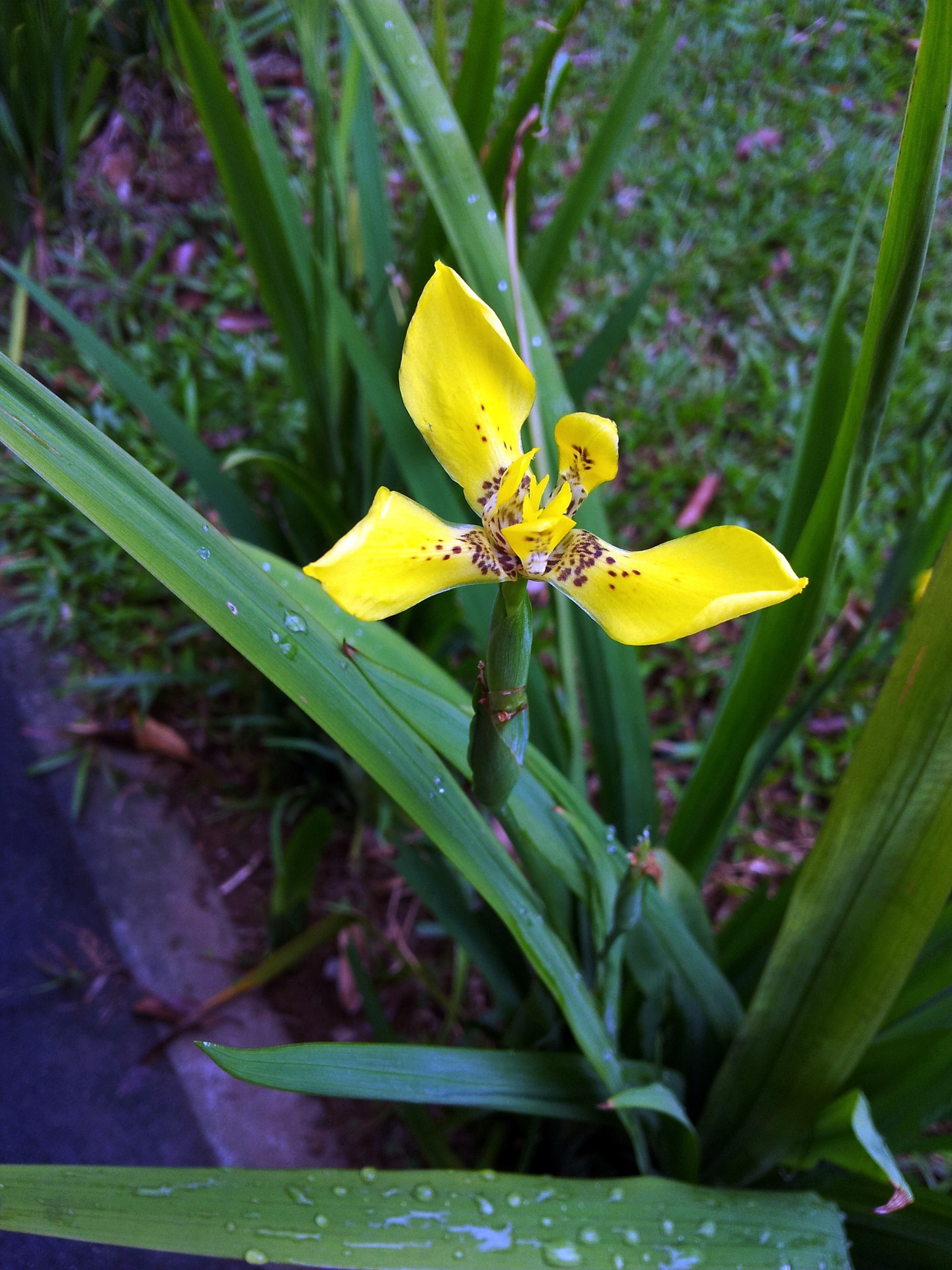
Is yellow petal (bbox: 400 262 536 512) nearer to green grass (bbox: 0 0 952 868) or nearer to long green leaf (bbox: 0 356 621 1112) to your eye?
long green leaf (bbox: 0 356 621 1112)

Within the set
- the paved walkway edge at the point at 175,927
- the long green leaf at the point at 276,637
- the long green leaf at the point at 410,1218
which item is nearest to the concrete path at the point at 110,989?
the paved walkway edge at the point at 175,927

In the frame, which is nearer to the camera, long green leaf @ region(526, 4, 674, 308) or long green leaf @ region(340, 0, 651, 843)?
long green leaf @ region(340, 0, 651, 843)

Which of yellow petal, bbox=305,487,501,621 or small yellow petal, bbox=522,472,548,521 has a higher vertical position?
small yellow petal, bbox=522,472,548,521

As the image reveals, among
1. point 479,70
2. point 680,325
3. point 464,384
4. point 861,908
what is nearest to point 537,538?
point 464,384

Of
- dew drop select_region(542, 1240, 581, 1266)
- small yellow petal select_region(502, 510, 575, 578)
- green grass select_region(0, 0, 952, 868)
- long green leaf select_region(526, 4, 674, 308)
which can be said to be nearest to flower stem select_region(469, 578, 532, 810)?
small yellow petal select_region(502, 510, 575, 578)

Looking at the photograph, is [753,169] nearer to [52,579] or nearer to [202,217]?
[202,217]

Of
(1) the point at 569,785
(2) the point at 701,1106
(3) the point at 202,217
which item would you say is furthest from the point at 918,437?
(3) the point at 202,217

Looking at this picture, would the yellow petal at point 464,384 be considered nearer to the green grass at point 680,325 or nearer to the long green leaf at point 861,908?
the long green leaf at point 861,908
